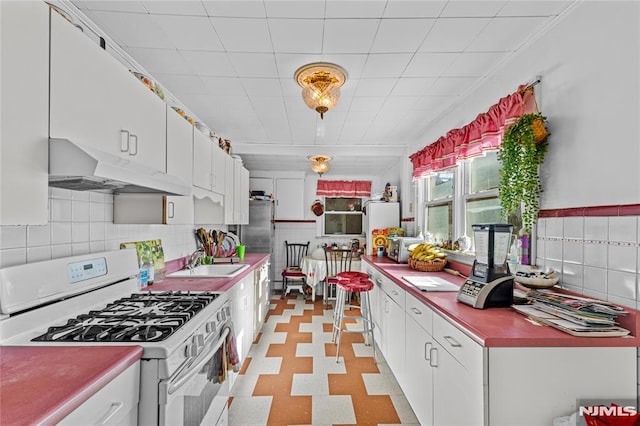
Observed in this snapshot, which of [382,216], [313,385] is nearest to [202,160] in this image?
[313,385]

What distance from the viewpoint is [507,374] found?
1.15m

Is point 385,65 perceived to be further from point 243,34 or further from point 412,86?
point 243,34

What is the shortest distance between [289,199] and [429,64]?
3989 mm

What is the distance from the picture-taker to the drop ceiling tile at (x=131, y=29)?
5.37 feet

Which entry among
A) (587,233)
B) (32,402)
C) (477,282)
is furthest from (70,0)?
(587,233)

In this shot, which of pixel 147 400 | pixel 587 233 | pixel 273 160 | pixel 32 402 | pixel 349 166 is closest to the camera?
pixel 32 402

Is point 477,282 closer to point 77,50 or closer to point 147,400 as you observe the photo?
point 147,400

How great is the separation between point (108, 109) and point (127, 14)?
0.70 m

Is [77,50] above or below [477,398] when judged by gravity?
above

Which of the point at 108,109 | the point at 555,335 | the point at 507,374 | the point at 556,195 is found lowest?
the point at 507,374

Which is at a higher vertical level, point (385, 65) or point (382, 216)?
point (385, 65)

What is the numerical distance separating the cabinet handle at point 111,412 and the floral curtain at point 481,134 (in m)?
2.31

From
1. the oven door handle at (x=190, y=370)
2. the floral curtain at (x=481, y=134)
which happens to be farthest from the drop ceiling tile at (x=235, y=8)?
the oven door handle at (x=190, y=370)

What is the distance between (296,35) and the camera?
177 centimetres
